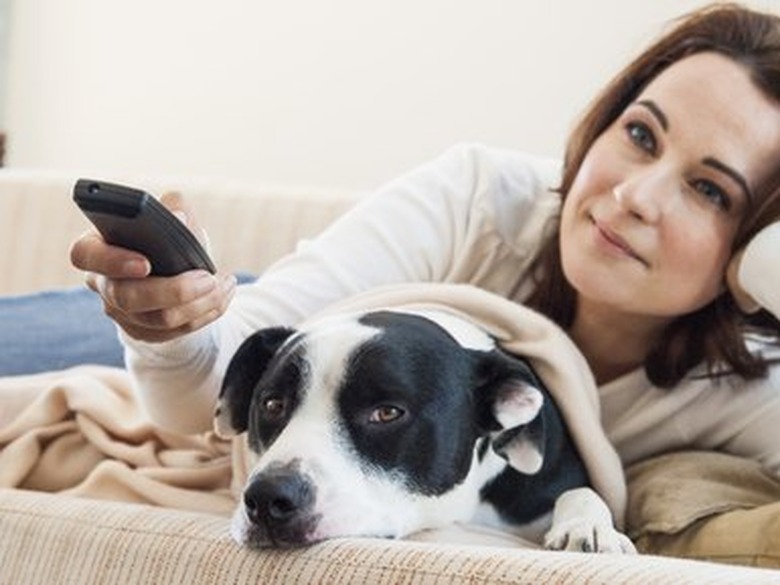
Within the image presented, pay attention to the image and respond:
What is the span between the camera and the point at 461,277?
4.87ft

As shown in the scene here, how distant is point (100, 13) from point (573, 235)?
2040mm

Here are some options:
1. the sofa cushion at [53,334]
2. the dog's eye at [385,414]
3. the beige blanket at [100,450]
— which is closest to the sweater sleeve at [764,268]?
the dog's eye at [385,414]

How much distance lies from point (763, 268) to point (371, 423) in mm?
515

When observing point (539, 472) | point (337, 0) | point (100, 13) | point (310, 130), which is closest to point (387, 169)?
point (310, 130)

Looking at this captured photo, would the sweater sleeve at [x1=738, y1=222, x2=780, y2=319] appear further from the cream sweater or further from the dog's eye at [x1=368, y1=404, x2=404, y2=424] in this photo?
the dog's eye at [x1=368, y1=404, x2=404, y2=424]

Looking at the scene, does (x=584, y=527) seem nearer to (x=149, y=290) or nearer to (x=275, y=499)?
(x=275, y=499)

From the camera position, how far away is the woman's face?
4.37 ft

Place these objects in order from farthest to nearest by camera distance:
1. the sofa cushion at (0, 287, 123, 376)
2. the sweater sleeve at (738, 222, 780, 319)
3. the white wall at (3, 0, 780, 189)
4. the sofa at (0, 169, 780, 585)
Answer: the white wall at (3, 0, 780, 189) → the sofa cushion at (0, 287, 123, 376) → the sweater sleeve at (738, 222, 780, 319) → the sofa at (0, 169, 780, 585)

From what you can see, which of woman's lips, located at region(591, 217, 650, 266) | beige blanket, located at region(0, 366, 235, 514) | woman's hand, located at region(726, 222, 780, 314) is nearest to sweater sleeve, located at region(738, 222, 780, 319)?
woman's hand, located at region(726, 222, 780, 314)

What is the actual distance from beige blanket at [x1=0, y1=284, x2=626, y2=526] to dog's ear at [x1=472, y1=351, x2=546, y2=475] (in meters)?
0.11

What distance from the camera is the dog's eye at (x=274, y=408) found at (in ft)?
3.49

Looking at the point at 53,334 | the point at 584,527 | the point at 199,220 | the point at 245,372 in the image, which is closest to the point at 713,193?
the point at 584,527

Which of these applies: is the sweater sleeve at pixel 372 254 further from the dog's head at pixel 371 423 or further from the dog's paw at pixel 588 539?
the dog's paw at pixel 588 539

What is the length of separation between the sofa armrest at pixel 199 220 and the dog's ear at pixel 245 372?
92cm
